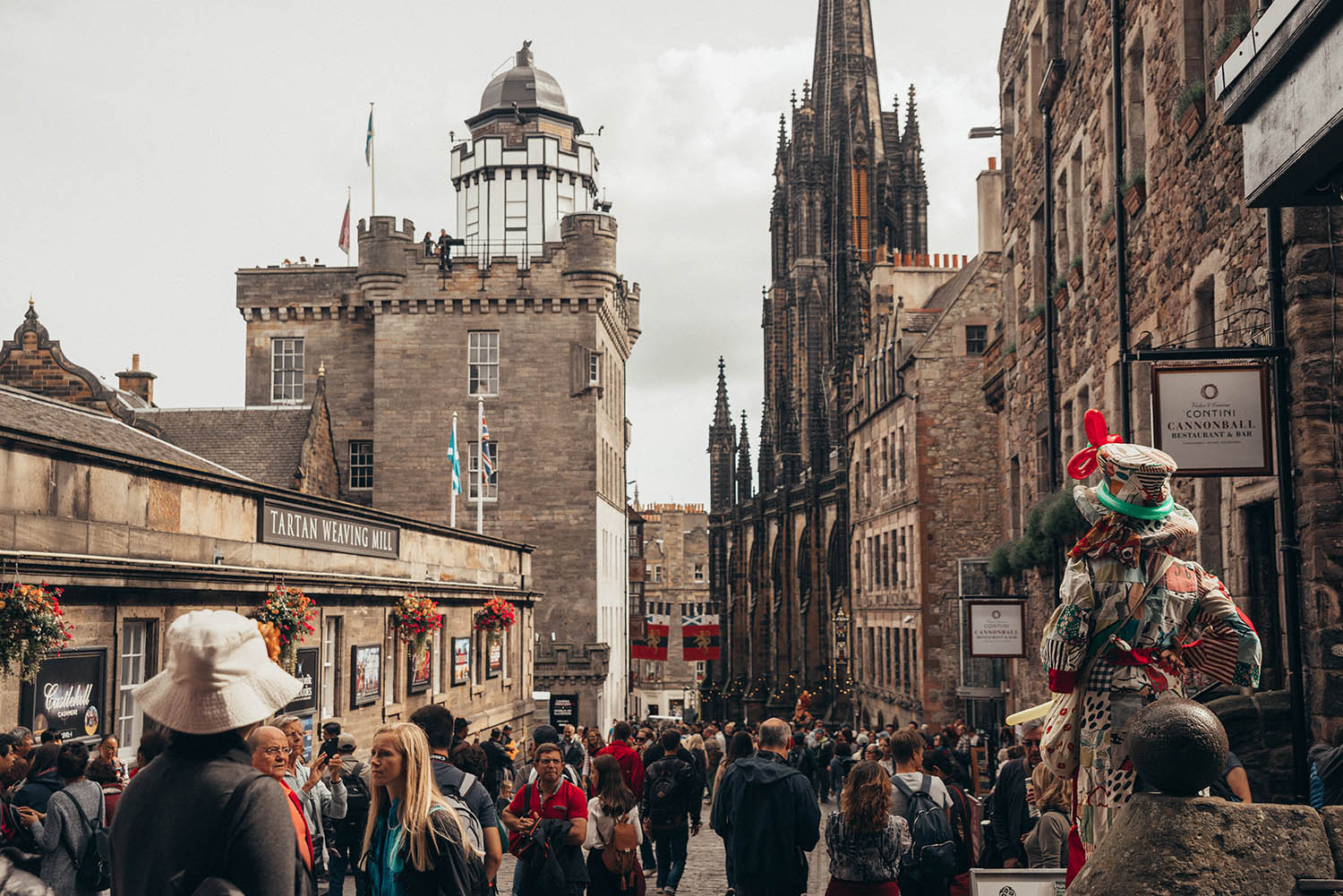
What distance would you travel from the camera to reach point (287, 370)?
50.3m

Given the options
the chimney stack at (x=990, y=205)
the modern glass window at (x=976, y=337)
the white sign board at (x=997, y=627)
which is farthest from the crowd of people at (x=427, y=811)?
the modern glass window at (x=976, y=337)

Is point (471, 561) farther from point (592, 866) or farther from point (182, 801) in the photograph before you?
point (182, 801)

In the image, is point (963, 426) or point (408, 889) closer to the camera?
point (408, 889)

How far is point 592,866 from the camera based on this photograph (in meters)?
9.72

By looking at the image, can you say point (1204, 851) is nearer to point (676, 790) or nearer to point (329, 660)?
point (676, 790)

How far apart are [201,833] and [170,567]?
12.1m

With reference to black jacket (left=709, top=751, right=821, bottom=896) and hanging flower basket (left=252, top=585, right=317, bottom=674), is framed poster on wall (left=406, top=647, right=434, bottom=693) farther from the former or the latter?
black jacket (left=709, top=751, right=821, bottom=896)

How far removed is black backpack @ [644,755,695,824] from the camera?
12.2 m

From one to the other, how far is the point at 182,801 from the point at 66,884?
543cm

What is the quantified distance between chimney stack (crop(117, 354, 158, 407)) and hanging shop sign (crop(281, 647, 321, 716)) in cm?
2790

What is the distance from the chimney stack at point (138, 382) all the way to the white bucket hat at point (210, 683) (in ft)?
141

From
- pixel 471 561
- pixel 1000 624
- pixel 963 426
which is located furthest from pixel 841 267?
pixel 1000 624

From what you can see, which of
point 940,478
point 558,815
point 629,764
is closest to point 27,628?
point 629,764

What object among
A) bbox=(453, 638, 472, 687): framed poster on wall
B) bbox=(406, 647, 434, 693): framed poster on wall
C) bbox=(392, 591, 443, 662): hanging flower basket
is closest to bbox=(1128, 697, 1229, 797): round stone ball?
bbox=(392, 591, 443, 662): hanging flower basket
